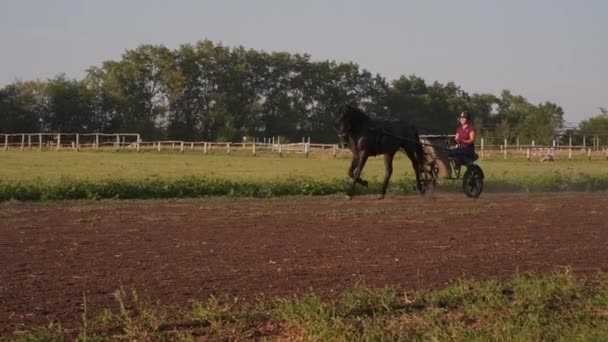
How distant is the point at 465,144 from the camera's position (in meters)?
18.8

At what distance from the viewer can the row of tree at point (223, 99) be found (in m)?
89.8

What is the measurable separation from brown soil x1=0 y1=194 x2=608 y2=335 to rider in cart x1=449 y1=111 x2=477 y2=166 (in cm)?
265

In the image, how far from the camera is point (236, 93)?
100500 mm

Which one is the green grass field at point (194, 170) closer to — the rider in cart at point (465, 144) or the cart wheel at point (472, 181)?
the cart wheel at point (472, 181)

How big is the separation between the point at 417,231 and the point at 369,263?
3.41 m

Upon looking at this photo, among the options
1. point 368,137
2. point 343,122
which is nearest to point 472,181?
point 368,137

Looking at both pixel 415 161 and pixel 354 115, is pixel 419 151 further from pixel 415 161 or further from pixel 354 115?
pixel 354 115

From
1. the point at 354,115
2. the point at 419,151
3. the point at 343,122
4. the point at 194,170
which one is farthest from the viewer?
the point at 194,170

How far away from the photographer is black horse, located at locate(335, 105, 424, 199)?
1684 centimetres

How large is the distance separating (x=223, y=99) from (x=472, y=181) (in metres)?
78.9

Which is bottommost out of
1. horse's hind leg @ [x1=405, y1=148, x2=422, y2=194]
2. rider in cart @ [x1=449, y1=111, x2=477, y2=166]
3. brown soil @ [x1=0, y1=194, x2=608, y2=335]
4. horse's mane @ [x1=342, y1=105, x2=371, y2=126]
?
brown soil @ [x1=0, y1=194, x2=608, y2=335]

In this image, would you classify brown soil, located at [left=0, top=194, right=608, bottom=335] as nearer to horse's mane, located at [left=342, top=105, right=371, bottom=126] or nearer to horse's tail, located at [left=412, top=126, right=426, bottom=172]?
horse's mane, located at [left=342, top=105, right=371, bottom=126]

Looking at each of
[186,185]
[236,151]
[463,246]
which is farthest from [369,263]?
[236,151]

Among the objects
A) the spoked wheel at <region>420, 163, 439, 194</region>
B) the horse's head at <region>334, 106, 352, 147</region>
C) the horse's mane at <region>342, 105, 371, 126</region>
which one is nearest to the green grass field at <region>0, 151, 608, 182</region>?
the spoked wheel at <region>420, 163, 439, 194</region>
